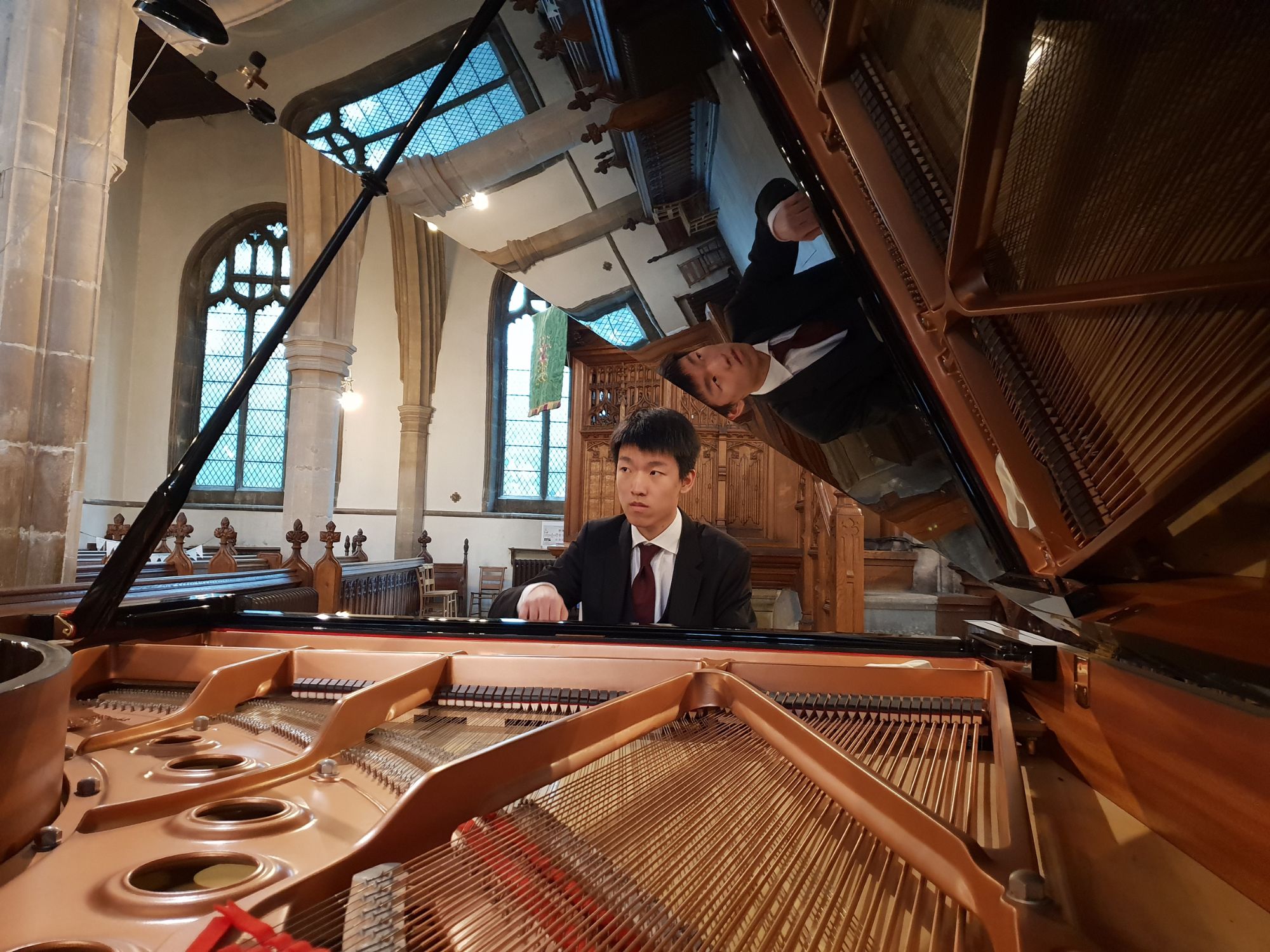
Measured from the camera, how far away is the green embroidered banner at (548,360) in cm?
1169

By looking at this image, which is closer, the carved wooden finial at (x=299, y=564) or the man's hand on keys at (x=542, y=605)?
the man's hand on keys at (x=542, y=605)

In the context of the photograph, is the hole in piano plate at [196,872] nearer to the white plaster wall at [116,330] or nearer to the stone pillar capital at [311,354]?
the stone pillar capital at [311,354]

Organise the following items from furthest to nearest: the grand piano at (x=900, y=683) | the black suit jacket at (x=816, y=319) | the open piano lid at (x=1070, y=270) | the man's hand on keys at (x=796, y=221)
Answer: the black suit jacket at (x=816, y=319)
the man's hand on keys at (x=796, y=221)
the open piano lid at (x=1070, y=270)
the grand piano at (x=900, y=683)

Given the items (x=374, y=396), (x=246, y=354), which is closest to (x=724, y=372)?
(x=374, y=396)

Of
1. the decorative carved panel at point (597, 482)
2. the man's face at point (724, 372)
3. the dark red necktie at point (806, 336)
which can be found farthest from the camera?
the decorative carved panel at point (597, 482)

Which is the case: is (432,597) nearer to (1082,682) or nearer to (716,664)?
(716,664)

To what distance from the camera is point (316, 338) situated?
1012 centimetres

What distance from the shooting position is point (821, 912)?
3.01 feet

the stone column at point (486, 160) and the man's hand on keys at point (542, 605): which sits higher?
the stone column at point (486, 160)

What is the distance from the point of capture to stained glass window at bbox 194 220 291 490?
13258 millimetres

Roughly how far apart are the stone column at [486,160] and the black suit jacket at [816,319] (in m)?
0.61

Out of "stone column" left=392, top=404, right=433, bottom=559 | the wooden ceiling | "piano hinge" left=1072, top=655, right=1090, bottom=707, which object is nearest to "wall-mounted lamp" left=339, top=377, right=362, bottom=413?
"stone column" left=392, top=404, right=433, bottom=559

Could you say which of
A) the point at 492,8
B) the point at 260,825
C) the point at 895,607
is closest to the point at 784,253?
the point at 492,8

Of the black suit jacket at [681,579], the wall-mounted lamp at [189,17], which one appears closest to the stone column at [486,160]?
the wall-mounted lamp at [189,17]
